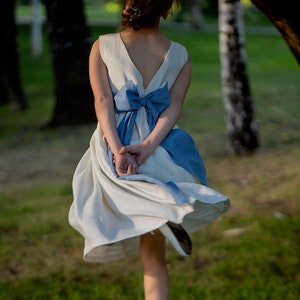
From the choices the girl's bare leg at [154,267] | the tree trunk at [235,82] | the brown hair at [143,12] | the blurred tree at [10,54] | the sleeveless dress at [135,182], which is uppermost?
the brown hair at [143,12]

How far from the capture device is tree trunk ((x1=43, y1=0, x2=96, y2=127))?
12250mm

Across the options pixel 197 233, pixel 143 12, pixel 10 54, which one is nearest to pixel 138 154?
pixel 143 12

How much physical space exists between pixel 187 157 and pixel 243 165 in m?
5.19

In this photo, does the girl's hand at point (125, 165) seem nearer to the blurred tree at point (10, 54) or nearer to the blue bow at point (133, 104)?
the blue bow at point (133, 104)

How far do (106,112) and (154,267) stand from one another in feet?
2.48

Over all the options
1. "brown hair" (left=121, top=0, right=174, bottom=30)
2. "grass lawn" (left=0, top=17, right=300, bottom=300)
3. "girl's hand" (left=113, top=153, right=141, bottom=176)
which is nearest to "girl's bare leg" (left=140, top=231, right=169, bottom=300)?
"girl's hand" (left=113, top=153, right=141, bottom=176)

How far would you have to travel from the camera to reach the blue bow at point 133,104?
3750 millimetres

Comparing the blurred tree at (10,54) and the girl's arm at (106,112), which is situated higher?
the girl's arm at (106,112)

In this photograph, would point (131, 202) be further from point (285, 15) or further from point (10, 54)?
point (10, 54)

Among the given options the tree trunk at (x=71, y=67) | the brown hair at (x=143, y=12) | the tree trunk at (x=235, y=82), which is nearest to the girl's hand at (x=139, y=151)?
the brown hair at (x=143, y=12)

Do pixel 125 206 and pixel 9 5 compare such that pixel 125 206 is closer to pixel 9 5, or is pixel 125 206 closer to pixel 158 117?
pixel 158 117

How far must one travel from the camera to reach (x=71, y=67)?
1258cm

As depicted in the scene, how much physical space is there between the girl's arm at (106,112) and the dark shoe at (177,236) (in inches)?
12.2

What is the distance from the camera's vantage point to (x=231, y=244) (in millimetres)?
6156
